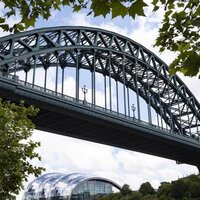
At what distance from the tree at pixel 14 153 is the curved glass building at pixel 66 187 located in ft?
385

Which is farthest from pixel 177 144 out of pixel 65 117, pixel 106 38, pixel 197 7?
pixel 197 7

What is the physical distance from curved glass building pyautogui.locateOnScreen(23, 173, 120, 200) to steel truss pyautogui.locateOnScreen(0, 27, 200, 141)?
5396 centimetres

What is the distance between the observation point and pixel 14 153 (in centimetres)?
1667

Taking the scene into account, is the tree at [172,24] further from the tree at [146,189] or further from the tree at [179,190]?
the tree at [146,189]

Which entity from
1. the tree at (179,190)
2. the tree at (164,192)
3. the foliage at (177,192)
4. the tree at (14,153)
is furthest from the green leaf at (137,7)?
the tree at (179,190)

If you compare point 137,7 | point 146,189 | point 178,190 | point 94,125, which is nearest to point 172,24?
point 137,7

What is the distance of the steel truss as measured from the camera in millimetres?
53688

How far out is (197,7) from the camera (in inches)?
295

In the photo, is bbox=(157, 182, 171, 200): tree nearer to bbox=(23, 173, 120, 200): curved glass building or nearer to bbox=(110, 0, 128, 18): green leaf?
bbox=(23, 173, 120, 200): curved glass building

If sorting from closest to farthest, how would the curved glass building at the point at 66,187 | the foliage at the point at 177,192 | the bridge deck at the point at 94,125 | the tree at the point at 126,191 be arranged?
the bridge deck at the point at 94,125 < the foliage at the point at 177,192 < the tree at the point at 126,191 < the curved glass building at the point at 66,187

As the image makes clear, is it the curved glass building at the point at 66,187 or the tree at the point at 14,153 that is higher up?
the curved glass building at the point at 66,187

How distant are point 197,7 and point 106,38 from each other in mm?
64161

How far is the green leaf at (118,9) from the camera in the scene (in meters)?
5.37

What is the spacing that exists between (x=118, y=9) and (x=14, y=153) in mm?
12275
